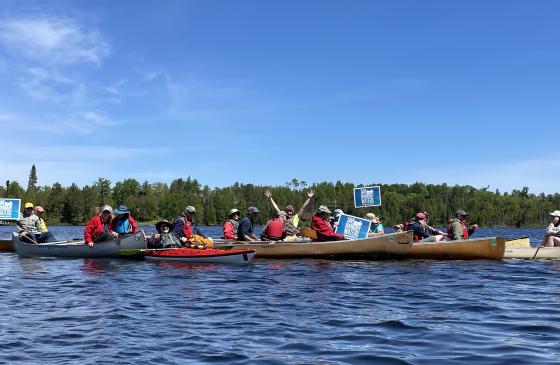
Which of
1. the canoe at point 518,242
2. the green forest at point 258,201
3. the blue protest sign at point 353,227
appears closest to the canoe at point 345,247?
the blue protest sign at point 353,227

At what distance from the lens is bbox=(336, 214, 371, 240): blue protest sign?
21312 millimetres

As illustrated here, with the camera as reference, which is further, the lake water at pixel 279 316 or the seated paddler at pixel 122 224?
the seated paddler at pixel 122 224

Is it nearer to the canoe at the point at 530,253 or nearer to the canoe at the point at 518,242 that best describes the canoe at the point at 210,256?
the canoe at the point at 530,253

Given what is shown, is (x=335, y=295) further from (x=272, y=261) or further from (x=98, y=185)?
(x=98, y=185)

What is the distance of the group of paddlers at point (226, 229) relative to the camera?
67.2 ft

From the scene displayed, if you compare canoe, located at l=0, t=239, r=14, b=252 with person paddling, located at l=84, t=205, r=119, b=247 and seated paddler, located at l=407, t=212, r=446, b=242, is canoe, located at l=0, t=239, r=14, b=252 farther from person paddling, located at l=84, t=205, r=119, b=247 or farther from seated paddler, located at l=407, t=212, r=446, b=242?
seated paddler, located at l=407, t=212, r=446, b=242

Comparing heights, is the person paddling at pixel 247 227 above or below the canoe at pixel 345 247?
above

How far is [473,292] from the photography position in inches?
519

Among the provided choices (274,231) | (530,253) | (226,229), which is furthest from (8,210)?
(530,253)

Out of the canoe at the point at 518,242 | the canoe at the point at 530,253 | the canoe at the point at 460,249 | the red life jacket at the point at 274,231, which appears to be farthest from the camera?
the canoe at the point at 518,242

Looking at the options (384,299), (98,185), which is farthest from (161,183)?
(384,299)

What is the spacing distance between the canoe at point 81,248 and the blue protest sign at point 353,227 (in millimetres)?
7039

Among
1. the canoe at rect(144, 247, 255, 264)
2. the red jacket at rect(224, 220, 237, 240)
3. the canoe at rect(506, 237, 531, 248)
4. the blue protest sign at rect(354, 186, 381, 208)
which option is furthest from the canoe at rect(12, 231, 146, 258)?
the canoe at rect(506, 237, 531, 248)

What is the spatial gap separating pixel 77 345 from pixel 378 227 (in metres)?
17.3
